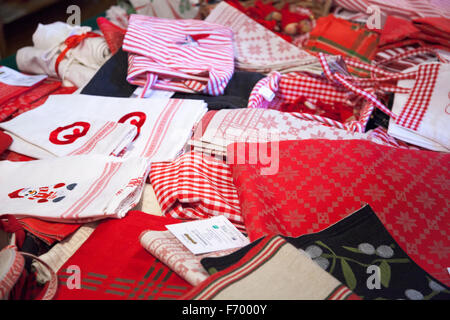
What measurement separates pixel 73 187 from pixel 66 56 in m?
0.78

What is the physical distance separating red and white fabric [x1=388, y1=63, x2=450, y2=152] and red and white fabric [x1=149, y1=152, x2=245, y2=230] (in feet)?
1.86

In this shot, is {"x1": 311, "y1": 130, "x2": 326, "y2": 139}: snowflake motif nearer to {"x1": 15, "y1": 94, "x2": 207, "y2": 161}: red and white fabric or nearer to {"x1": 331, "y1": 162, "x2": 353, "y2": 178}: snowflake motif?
{"x1": 331, "y1": 162, "x2": 353, "y2": 178}: snowflake motif

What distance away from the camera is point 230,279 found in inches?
23.2

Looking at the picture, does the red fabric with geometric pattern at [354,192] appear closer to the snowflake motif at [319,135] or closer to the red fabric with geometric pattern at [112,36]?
the snowflake motif at [319,135]

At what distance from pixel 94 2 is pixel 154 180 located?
54.1 inches

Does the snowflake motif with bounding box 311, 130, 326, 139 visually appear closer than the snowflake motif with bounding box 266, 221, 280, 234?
No

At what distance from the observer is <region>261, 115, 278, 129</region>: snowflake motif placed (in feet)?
3.59

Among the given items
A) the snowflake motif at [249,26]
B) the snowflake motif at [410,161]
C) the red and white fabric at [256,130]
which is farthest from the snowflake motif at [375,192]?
the snowflake motif at [249,26]

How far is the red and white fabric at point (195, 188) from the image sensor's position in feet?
2.87

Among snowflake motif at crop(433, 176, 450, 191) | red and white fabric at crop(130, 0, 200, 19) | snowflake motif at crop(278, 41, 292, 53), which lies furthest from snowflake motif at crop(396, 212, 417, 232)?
red and white fabric at crop(130, 0, 200, 19)

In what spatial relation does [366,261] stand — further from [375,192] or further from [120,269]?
[120,269]

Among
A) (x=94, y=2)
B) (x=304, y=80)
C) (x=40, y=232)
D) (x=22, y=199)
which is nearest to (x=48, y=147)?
(x=22, y=199)

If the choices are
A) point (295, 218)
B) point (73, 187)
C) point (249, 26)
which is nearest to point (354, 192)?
point (295, 218)
